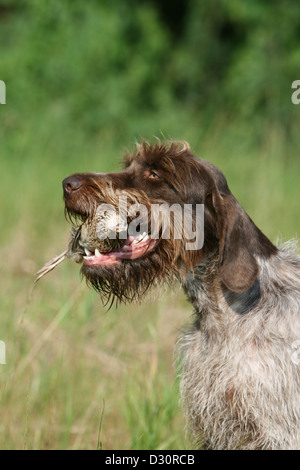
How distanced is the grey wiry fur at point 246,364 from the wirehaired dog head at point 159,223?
161 mm

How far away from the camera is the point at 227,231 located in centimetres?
306

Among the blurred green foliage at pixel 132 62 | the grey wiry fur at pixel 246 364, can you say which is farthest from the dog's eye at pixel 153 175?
the blurred green foliage at pixel 132 62

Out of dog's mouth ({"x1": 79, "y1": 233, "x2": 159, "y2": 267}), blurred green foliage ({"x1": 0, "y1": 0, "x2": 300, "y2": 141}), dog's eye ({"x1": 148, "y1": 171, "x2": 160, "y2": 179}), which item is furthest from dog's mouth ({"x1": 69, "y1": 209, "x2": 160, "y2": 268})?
blurred green foliage ({"x1": 0, "y1": 0, "x2": 300, "y2": 141})

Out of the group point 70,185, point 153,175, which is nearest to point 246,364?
point 153,175

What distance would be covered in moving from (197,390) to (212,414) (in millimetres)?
141

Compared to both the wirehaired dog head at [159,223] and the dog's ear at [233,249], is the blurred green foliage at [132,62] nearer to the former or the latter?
the wirehaired dog head at [159,223]

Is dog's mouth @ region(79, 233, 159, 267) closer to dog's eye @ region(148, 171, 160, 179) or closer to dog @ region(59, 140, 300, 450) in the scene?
dog @ region(59, 140, 300, 450)

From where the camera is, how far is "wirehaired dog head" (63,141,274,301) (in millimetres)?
3074

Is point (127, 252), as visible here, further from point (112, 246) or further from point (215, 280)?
point (215, 280)

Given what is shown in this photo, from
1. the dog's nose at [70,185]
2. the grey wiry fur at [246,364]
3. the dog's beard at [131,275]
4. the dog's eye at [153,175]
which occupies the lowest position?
the grey wiry fur at [246,364]

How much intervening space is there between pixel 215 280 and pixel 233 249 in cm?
27

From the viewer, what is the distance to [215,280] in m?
3.27

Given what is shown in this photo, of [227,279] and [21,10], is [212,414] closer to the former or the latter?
[227,279]

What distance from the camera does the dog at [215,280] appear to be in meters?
3.04
